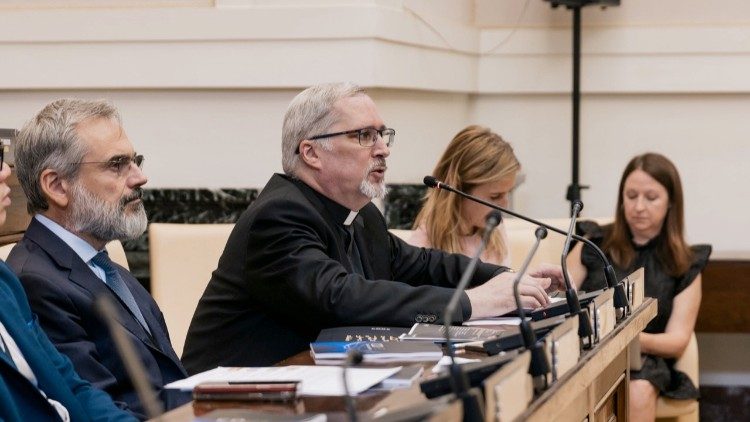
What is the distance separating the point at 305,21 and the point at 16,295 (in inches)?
110

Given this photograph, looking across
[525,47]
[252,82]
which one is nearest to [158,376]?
[252,82]

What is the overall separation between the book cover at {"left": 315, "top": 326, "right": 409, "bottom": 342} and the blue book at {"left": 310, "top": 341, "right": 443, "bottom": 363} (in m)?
0.14

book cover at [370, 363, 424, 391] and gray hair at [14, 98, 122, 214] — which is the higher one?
gray hair at [14, 98, 122, 214]

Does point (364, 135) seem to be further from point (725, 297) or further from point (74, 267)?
point (725, 297)

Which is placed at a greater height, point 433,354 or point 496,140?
point 496,140

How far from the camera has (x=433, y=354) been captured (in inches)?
105

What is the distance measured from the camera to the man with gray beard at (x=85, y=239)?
8.92ft

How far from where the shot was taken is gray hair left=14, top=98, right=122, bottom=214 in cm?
297

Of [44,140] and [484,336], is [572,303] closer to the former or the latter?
[484,336]

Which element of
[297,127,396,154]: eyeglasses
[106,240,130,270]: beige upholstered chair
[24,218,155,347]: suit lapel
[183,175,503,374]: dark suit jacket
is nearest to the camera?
[24,218,155,347]: suit lapel

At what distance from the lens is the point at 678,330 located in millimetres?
4816

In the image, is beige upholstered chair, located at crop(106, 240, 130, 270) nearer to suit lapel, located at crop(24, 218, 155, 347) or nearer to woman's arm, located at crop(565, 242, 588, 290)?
suit lapel, located at crop(24, 218, 155, 347)

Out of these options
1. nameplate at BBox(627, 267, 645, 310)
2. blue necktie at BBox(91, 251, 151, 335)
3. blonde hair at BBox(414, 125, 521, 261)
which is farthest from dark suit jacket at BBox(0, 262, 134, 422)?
blonde hair at BBox(414, 125, 521, 261)

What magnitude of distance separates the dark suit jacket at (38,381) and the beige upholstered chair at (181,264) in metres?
1.77
